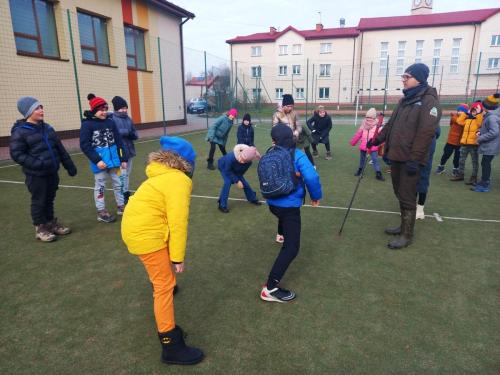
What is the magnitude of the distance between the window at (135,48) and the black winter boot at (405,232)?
1578 cm

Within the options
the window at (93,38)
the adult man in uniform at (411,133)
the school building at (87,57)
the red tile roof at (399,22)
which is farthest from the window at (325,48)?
the adult man in uniform at (411,133)

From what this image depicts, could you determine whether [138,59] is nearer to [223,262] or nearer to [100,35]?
[100,35]

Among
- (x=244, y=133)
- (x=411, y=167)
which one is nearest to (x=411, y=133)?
(x=411, y=167)

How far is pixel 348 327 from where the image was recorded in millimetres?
2791

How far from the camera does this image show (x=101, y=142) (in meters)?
4.76

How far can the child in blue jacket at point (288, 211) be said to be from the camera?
308 centimetres

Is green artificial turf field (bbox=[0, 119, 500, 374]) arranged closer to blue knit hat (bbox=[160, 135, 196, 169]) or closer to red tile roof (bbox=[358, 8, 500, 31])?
blue knit hat (bbox=[160, 135, 196, 169])

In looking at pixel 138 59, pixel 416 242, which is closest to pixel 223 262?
pixel 416 242

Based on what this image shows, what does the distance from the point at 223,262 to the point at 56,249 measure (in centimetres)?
215

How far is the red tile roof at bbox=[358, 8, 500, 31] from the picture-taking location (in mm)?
35281

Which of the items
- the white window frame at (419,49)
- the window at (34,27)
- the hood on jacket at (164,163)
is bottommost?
the hood on jacket at (164,163)

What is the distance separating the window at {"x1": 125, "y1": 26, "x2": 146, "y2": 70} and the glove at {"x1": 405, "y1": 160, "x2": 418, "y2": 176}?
15.7 m

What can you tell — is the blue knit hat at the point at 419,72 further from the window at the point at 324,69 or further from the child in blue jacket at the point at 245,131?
the window at the point at 324,69

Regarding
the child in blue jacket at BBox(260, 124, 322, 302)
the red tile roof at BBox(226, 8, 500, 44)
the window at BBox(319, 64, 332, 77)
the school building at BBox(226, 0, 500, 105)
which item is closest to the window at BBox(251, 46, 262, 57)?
the school building at BBox(226, 0, 500, 105)
